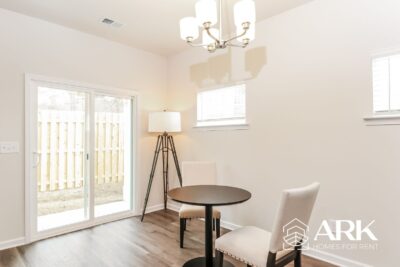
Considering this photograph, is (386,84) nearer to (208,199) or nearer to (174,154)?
(208,199)

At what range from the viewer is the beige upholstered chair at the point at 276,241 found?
162 cm

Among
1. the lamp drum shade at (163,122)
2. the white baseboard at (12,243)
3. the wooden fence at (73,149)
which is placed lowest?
the white baseboard at (12,243)

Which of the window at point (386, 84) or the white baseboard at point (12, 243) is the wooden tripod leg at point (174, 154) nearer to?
the white baseboard at point (12, 243)

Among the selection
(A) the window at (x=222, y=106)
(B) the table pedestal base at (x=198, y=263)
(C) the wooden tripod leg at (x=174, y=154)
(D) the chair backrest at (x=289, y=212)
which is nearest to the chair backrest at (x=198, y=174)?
(A) the window at (x=222, y=106)

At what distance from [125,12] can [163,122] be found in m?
1.57

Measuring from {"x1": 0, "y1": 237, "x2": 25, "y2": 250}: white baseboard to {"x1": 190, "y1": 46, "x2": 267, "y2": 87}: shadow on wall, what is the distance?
3114 millimetres

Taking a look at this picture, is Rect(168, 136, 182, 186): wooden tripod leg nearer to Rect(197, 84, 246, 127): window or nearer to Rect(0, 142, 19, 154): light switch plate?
Rect(197, 84, 246, 127): window

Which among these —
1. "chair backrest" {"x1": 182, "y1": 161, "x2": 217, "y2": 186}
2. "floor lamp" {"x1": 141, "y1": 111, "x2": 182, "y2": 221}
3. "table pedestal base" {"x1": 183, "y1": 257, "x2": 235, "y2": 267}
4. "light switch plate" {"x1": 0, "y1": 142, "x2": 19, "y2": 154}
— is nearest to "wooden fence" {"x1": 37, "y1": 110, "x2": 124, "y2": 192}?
"light switch plate" {"x1": 0, "y1": 142, "x2": 19, "y2": 154}

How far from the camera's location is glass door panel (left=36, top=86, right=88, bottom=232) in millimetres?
3123

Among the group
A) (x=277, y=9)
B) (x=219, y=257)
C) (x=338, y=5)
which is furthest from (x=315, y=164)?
(x=277, y=9)

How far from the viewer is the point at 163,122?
3.70 m

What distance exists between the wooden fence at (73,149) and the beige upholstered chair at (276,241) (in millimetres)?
2414

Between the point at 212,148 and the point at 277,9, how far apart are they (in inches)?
79.1

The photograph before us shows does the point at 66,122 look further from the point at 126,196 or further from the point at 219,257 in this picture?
the point at 219,257
